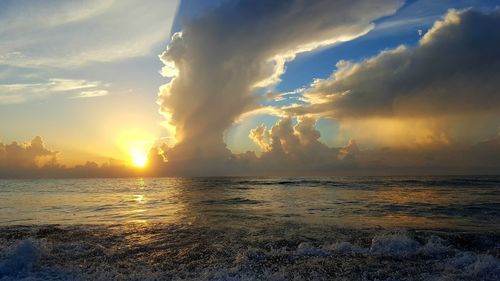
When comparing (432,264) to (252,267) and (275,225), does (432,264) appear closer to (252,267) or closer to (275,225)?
(252,267)

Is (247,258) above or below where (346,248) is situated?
above

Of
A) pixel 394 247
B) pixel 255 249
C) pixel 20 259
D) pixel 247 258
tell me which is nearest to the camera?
pixel 20 259

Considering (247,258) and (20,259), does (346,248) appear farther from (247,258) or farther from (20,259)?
(20,259)

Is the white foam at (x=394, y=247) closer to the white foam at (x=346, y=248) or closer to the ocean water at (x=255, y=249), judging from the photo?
the ocean water at (x=255, y=249)

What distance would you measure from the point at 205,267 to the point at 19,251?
6.59 m

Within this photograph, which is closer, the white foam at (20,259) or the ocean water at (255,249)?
the ocean water at (255,249)

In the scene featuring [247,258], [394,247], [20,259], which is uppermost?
[20,259]

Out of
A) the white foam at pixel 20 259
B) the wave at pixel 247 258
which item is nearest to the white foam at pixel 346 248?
the wave at pixel 247 258

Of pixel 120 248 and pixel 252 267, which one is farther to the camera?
pixel 120 248

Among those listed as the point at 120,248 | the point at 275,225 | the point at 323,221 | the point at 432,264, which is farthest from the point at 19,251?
the point at 323,221

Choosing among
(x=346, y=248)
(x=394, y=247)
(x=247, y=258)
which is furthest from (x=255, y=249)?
(x=394, y=247)

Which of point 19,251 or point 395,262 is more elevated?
point 19,251

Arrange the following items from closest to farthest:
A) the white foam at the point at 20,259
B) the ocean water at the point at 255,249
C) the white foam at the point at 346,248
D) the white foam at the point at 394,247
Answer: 1. the ocean water at the point at 255,249
2. the white foam at the point at 20,259
3. the white foam at the point at 394,247
4. the white foam at the point at 346,248

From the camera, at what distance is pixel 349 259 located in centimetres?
1263
